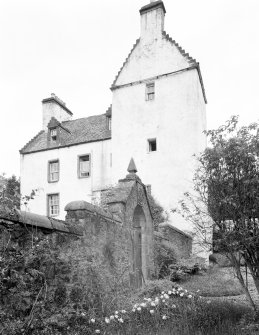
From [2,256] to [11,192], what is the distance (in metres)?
1.18

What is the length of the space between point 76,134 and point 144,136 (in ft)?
21.6

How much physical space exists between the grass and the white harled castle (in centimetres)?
664

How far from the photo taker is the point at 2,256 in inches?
199

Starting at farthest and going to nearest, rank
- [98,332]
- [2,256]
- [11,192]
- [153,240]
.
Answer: [153,240], [11,192], [98,332], [2,256]

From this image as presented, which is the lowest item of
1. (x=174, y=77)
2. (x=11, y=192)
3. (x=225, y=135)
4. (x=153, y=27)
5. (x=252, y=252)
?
(x=252, y=252)

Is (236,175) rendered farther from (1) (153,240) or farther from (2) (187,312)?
(1) (153,240)

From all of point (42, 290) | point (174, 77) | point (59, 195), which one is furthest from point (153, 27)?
point (42, 290)

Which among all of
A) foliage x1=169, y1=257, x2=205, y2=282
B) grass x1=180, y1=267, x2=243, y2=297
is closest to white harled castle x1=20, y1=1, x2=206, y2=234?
foliage x1=169, y1=257, x2=205, y2=282

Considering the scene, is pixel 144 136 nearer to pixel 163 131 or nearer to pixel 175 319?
pixel 163 131

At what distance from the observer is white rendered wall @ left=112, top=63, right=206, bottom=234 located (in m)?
20.7

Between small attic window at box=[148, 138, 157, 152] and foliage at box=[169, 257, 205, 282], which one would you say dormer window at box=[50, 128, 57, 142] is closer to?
small attic window at box=[148, 138, 157, 152]

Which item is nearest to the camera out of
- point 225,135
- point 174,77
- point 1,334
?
point 1,334

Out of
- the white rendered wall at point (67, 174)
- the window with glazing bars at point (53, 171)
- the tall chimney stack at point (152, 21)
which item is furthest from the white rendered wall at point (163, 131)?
the window with glazing bars at point (53, 171)

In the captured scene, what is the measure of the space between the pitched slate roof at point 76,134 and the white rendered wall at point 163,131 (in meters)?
2.60
